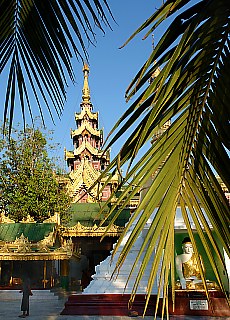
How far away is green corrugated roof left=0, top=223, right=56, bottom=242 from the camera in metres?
15.6

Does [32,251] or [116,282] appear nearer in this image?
[116,282]

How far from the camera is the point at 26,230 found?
52.8ft

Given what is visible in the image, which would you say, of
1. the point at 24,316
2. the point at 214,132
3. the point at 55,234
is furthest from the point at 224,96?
the point at 55,234

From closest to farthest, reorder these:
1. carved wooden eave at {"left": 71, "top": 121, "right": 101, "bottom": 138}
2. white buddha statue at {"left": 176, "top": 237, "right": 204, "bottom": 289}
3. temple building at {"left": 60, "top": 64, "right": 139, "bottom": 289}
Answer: white buddha statue at {"left": 176, "top": 237, "right": 204, "bottom": 289}
temple building at {"left": 60, "top": 64, "right": 139, "bottom": 289}
carved wooden eave at {"left": 71, "top": 121, "right": 101, "bottom": 138}

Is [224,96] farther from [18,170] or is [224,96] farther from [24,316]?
[18,170]

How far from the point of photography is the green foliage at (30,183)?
1869 centimetres

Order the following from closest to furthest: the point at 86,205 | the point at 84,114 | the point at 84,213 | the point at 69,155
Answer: the point at 84,213, the point at 86,205, the point at 69,155, the point at 84,114

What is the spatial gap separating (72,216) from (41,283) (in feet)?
12.3

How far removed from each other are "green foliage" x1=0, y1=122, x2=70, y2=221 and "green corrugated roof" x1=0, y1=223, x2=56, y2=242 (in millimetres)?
1909

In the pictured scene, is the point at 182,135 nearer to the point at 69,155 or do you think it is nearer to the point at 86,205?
the point at 86,205

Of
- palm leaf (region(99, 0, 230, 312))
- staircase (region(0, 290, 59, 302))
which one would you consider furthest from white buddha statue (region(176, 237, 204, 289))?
staircase (region(0, 290, 59, 302))

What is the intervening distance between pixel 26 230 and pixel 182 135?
15733 millimetres

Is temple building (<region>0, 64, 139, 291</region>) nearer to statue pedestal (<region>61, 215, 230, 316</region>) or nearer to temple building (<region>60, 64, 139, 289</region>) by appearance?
temple building (<region>60, 64, 139, 289</region>)

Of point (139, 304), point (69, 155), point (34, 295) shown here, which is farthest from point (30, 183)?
point (139, 304)
